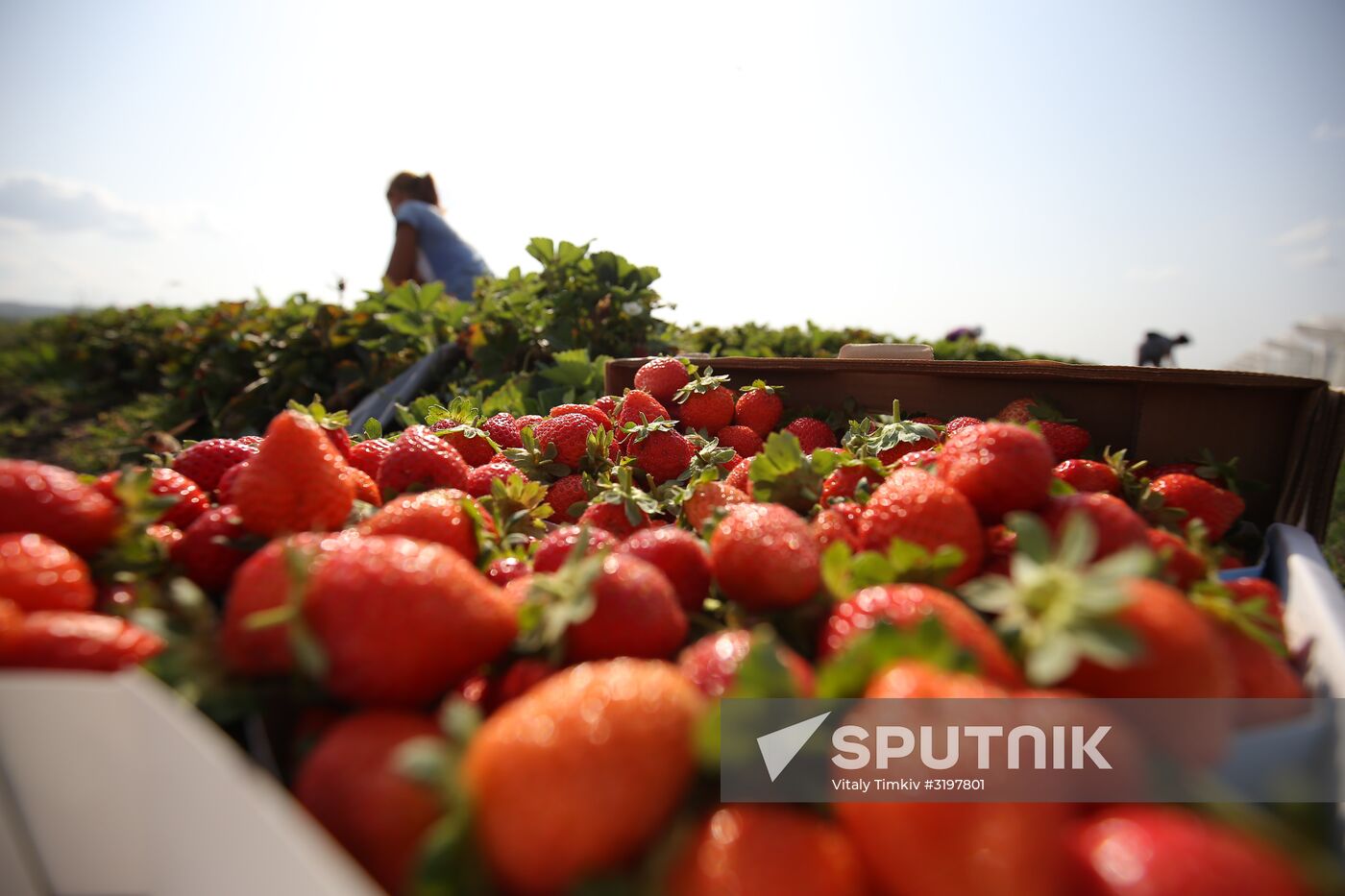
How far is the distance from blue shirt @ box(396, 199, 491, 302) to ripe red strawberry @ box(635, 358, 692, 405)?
356 centimetres

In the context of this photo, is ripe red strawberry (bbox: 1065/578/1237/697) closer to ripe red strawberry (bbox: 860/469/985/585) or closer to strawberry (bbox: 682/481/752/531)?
ripe red strawberry (bbox: 860/469/985/585)

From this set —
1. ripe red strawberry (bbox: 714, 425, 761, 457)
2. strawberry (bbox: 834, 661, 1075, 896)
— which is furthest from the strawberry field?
ripe red strawberry (bbox: 714, 425, 761, 457)

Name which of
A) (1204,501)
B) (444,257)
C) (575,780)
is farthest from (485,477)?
(444,257)

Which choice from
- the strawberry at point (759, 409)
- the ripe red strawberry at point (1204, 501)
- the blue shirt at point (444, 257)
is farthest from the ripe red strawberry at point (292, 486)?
the blue shirt at point (444, 257)

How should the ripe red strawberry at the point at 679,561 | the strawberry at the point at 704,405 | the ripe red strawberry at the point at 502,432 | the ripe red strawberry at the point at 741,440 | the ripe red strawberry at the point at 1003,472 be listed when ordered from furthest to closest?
the strawberry at the point at 704,405 → the ripe red strawberry at the point at 741,440 → the ripe red strawberry at the point at 502,432 → the ripe red strawberry at the point at 1003,472 → the ripe red strawberry at the point at 679,561

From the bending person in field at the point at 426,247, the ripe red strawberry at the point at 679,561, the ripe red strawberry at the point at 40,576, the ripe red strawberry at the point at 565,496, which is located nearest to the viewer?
the ripe red strawberry at the point at 40,576

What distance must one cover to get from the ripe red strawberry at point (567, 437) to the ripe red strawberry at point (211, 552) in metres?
0.73

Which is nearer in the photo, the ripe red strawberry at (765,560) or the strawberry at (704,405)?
the ripe red strawberry at (765,560)

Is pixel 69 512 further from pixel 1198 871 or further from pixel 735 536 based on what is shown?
pixel 1198 871

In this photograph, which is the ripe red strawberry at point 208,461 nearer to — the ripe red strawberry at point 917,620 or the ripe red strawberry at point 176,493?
the ripe red strawberry at point 176,493

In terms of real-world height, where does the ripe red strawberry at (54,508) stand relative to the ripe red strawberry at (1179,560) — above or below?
above

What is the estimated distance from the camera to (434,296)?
4.31 m

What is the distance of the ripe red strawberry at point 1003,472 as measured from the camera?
1.09m

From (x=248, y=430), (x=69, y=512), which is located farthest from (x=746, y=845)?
(x=248, y=430)
